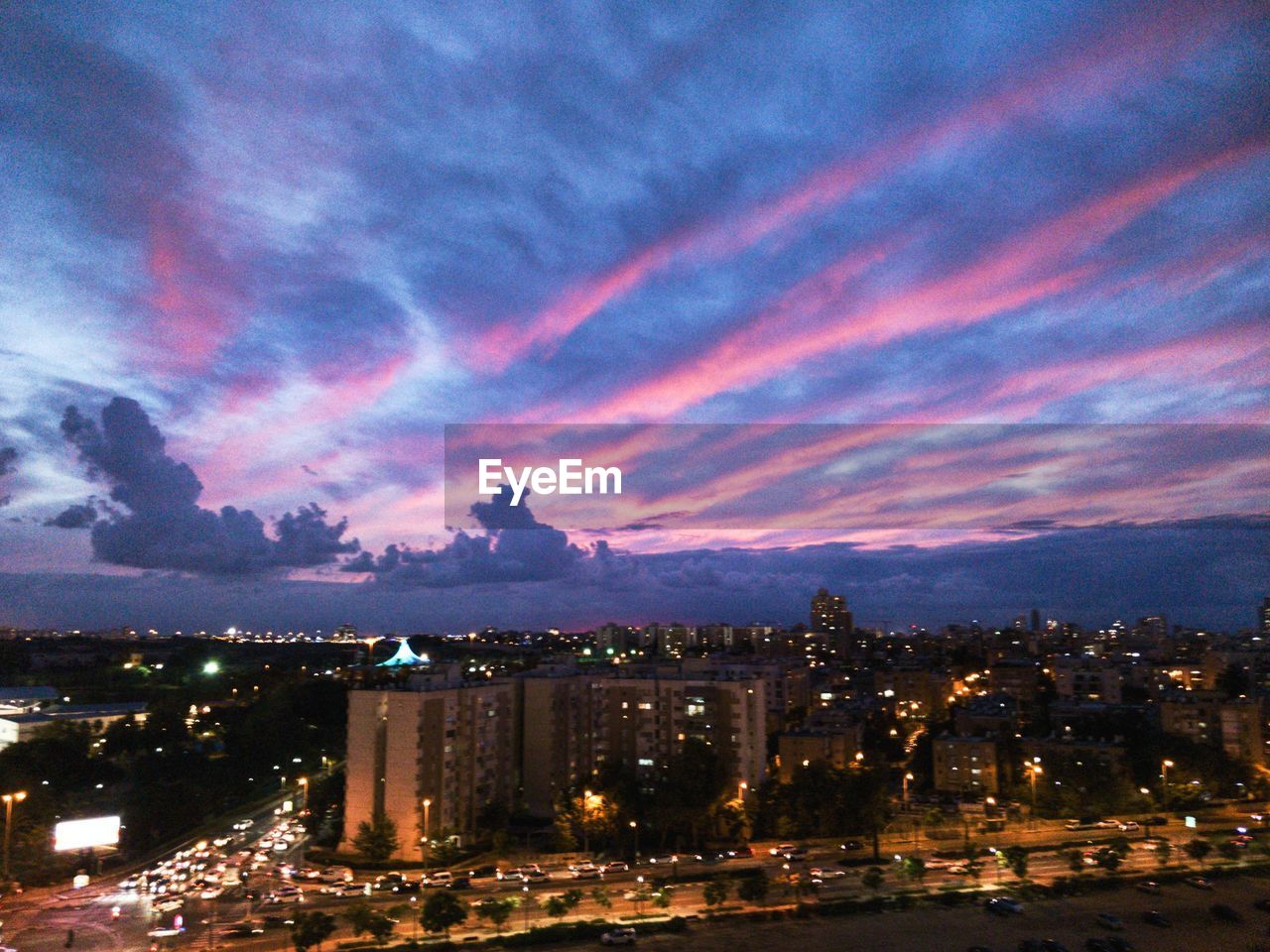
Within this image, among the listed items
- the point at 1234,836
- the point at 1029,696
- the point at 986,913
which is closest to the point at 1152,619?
the point at 1029,696

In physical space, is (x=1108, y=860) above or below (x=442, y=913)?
below

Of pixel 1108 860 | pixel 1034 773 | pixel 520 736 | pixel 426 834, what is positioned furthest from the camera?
pixel 520 736

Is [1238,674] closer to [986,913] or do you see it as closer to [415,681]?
[986,913]

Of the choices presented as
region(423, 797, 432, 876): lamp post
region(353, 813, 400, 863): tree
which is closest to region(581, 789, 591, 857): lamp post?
region(423, 797, 432, 876): lamp post

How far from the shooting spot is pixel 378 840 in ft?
33.9

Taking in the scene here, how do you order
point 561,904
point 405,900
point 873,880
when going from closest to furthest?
1. point 561,904
2. point 873,880
3. point 405,900

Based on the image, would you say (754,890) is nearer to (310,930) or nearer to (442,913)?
(442,913)

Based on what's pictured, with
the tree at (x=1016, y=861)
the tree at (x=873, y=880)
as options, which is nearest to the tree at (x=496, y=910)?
the tree at (x=873, y=880)

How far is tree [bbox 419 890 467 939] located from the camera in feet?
24.0

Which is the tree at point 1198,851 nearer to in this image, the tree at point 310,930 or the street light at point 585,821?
the street light at point 585,821

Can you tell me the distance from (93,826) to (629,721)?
7492 mm

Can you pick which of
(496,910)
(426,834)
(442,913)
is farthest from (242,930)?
(426,834)

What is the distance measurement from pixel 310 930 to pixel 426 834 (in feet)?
13.3

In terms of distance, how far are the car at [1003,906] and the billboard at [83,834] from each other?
10252 millimetres
